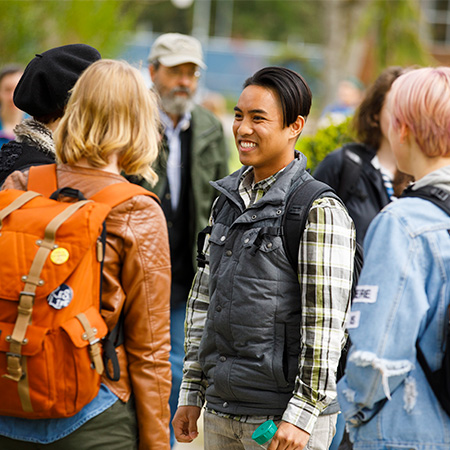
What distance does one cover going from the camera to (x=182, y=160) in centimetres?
495

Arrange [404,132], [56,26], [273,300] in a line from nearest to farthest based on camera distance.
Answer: [404,132], [273,300], [56,26]

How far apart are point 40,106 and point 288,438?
1.63m

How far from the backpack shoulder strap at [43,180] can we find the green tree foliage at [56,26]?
31.8 ft

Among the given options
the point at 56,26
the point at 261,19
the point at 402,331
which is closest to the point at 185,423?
the point at 402,331

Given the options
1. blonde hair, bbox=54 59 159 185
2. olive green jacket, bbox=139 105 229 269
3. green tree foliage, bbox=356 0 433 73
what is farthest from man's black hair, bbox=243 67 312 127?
green tree foliage, bbox=356 0 433 73

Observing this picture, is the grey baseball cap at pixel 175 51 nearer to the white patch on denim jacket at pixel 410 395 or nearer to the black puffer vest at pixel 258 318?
the black puffer vest at pixel 258 318

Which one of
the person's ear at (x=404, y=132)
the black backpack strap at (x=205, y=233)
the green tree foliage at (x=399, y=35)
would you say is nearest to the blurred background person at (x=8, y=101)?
the black backpack strap at (x=205, y=233)

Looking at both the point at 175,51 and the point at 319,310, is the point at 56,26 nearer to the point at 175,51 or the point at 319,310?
the point at 175,51

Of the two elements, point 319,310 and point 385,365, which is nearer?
point 385,365

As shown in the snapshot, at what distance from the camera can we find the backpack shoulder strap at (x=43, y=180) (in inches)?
101

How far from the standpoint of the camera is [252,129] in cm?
290

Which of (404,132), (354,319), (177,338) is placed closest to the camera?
(354,319)

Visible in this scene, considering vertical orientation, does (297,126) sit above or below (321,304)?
above

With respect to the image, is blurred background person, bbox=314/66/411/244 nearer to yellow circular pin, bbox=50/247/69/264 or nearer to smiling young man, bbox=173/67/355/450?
smiling young man, bbox=173/67/355/450
